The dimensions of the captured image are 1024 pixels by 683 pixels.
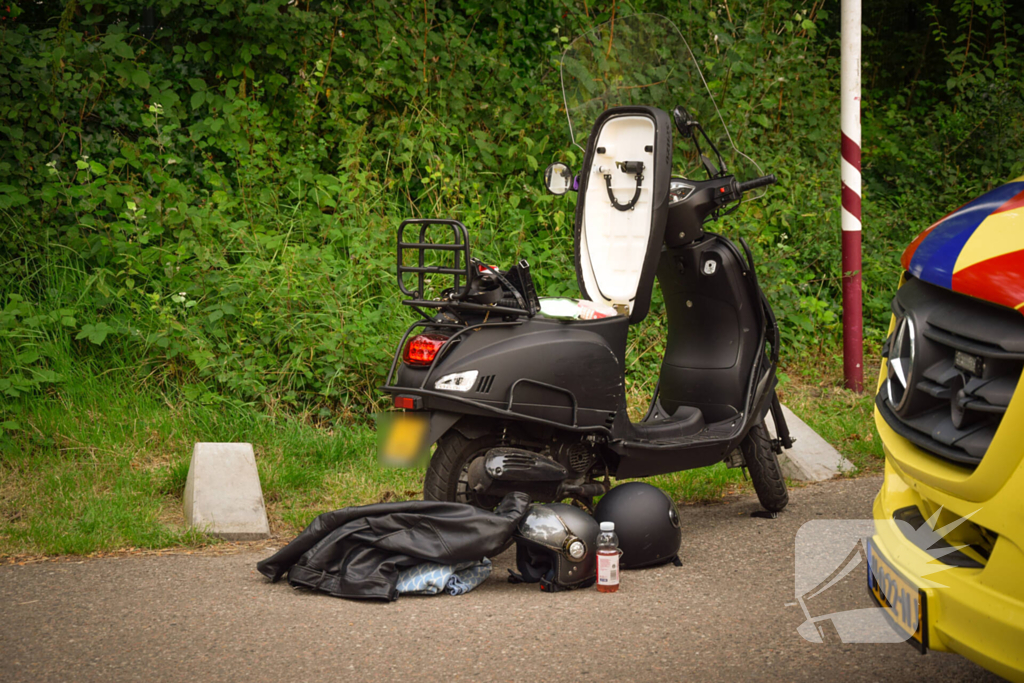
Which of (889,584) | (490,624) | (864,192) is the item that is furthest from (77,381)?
(864,192)

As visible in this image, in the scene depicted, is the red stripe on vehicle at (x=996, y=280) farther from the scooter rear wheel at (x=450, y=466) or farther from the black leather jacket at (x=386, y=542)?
the scooter rear wheel at (x=450, y=466)

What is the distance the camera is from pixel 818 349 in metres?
7.86

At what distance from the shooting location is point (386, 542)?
3.68 meters

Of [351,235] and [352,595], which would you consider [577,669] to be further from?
[351,235]

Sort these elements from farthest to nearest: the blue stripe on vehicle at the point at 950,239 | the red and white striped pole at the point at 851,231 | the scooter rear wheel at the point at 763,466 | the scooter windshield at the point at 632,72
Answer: the red and white striped pole at the point at 851,231, the scooter windshield at the point at 632,72, the scooter rear wheel at the point at 763,466, the blue stripe on vehicle at the point at 950,239

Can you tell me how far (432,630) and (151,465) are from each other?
8.23ft

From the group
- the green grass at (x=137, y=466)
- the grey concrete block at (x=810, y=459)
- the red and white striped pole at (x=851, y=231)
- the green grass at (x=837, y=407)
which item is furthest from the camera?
the red and white striped pole at (x=851, y=231)

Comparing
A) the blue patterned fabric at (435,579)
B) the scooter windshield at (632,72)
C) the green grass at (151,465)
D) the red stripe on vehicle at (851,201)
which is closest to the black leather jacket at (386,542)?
the blue patterned fabric at (435,579)

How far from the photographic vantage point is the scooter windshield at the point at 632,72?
5227 mm

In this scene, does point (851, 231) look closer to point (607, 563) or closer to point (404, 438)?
point (607, 563)

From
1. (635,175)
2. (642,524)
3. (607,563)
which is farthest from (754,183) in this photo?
(607,563)

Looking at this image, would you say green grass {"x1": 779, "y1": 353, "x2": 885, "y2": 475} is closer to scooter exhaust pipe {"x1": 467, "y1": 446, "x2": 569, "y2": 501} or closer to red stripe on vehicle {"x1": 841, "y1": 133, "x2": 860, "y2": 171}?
red stripe on vehicle {"x1": 841, "y1": 133, "x2": 860, "y2": 171}

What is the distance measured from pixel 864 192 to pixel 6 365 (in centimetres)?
843

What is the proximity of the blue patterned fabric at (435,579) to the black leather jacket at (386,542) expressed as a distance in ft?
0.11
